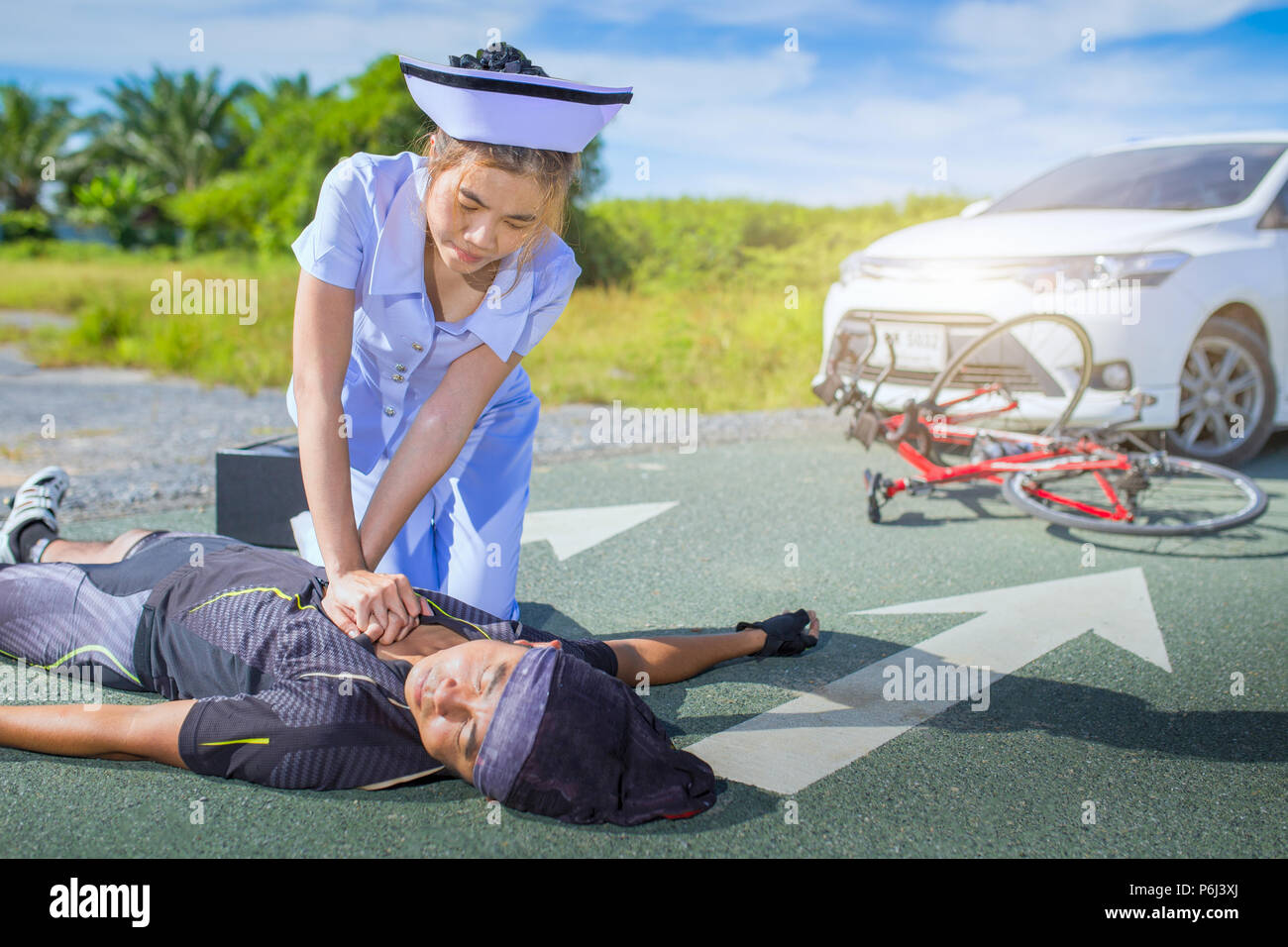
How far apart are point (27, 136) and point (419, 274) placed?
64.9 metres

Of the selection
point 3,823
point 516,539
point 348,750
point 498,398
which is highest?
point 498,398

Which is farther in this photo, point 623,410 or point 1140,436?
point 623,410

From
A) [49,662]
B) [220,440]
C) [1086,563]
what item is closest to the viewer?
[49,662]

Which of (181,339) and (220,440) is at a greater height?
(181,339)

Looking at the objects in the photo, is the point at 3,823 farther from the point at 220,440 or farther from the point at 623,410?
the point at 623,410

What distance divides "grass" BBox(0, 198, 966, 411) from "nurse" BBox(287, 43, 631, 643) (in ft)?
14.8

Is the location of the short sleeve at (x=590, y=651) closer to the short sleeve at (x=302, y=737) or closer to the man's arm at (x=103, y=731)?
the short sleeve at (x=302, y=737)

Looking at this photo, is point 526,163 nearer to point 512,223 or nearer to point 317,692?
point 512,223

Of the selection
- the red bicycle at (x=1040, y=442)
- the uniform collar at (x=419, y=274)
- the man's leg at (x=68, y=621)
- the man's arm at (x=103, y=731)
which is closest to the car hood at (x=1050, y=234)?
the red bicycle at (x=1040, y=442)

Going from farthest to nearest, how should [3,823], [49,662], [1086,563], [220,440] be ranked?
[220,440] → [1086,563] → [49,662] → [3,823]

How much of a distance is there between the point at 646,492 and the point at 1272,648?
127 inches

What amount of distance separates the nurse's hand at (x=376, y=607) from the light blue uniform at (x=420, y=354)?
640mm

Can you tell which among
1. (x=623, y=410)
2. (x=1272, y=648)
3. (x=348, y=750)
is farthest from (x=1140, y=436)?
(x=348, y=750)

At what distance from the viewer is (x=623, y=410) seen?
9.34 metres
